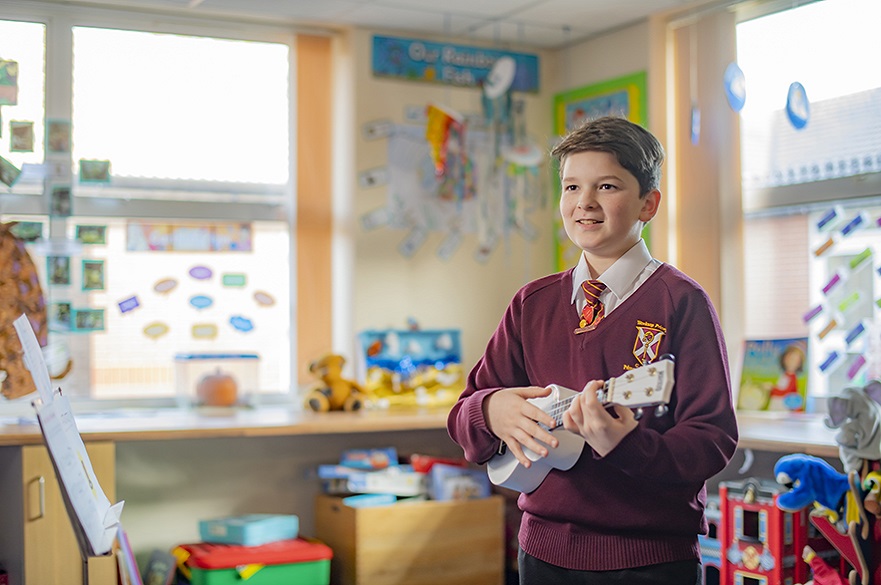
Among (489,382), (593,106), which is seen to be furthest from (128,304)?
(489,382)

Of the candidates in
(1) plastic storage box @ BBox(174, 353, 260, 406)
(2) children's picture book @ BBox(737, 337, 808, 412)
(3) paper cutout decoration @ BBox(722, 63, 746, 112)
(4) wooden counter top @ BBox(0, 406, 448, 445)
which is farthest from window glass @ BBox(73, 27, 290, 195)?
(2) children's picture book @ BBox(737, 337, 808, 412)

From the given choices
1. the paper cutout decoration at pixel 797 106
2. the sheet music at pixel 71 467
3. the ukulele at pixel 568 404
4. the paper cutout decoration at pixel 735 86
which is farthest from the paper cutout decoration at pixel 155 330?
the ukulele at pixel 568 404

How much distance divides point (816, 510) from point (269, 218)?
2.21 meters

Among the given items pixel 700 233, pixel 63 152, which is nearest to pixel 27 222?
pixel 63 152

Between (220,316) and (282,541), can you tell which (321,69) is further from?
(282,541)

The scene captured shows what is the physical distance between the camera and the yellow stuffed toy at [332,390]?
11.5ft

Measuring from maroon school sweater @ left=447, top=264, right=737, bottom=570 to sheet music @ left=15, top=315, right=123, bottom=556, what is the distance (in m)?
0.55

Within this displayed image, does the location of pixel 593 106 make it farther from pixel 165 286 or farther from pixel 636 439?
pixel 636 439

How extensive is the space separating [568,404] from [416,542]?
79.1 inches

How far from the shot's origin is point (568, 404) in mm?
1362

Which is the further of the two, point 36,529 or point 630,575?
point 36,529

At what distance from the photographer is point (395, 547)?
3.21 m

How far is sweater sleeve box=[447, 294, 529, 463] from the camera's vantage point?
145 centimetres

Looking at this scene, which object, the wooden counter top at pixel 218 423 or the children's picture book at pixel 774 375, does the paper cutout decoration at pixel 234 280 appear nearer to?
the wooden counter top at pixel 218 423
